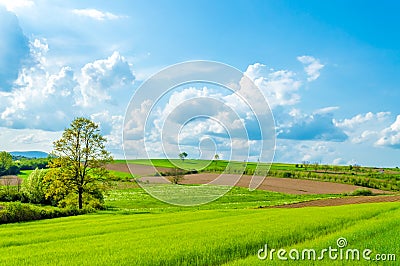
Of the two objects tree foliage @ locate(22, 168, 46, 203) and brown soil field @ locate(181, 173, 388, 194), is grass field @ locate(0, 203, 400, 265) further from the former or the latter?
brown soil field @ locate(181, 173, 388, 194)

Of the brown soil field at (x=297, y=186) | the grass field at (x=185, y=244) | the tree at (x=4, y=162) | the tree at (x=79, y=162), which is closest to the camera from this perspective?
the grass field at (x=185, y=244)

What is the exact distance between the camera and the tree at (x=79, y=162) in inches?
1917

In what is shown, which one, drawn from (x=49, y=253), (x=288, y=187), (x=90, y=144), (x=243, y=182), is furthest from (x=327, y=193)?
(x=49, y=253)

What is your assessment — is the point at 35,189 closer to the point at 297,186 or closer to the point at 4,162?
the point at 297,186

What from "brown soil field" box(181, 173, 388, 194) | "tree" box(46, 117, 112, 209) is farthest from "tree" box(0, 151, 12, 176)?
"tree" box(46, 117, 112, 209)

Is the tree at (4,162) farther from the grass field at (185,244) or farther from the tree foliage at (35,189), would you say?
the grass field at (185,244)

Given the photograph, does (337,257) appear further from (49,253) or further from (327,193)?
(327,193)

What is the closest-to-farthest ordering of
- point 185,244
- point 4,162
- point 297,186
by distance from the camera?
1. point 185,244
2. point 297,186
3. point 4,162

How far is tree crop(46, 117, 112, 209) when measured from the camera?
1917 inches

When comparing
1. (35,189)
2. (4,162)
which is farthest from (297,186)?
(4,162)

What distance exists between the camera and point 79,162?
4938 centimetres

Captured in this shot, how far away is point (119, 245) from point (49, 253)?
302 centimetres

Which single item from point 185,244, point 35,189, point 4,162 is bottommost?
point 35,189

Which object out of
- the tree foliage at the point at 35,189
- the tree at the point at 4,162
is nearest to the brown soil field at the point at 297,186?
the tree foliage at the point at 35,189
